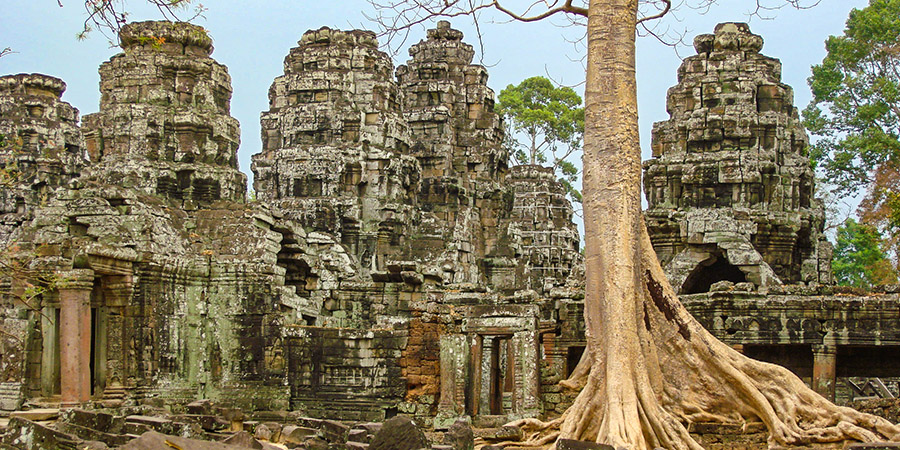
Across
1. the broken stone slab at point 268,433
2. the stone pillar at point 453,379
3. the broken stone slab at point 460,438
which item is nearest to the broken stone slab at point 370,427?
the broken stone slab at point 460,438

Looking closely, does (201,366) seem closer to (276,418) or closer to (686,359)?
(276,418)

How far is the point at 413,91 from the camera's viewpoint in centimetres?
3522

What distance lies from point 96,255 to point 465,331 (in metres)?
5.22

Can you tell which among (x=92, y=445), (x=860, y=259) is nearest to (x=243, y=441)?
(x=92, y=445)

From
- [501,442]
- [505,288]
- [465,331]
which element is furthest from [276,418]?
[505,288]

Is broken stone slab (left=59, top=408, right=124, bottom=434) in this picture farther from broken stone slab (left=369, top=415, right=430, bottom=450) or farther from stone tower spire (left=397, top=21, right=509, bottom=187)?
stone tower spire (left=397, top=21, right=509, bottom=187)

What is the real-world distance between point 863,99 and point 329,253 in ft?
64.5

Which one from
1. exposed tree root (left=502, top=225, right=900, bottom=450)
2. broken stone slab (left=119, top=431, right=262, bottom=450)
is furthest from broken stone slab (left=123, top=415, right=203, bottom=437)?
exposed tree root (left=502, top=225, right=900, bottom=450)

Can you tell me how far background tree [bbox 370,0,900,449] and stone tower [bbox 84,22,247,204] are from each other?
9279mm

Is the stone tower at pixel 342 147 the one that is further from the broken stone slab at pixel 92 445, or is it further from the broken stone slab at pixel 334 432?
the broken stone slab at pixel 92 445

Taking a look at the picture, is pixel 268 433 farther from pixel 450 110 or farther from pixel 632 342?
pixel 450 110

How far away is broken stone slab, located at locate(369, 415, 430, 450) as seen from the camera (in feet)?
34.8

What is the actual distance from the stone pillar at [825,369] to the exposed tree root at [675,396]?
6127mm

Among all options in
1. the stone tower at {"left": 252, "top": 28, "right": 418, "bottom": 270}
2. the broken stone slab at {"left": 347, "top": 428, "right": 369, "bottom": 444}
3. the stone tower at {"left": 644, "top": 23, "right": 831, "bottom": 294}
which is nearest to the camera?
the broken stone slab at {"left": 347, "top": 428, "right": 369, "bottom": 444}
